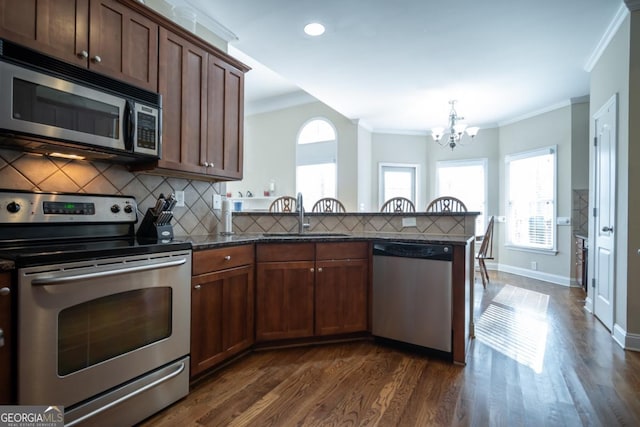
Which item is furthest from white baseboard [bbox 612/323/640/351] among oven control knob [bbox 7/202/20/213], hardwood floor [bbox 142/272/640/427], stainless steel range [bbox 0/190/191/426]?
oven control knob [bbox 7/202/20/213]

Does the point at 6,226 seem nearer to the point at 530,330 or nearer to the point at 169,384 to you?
the point at 169,384

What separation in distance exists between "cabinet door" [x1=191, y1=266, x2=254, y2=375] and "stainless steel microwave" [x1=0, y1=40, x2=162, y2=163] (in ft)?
2.84

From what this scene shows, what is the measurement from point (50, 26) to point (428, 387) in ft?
9.03

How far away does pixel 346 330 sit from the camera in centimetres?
250

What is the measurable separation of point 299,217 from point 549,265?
14.7 ft

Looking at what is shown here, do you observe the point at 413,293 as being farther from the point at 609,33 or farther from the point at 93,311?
the point at 609,33

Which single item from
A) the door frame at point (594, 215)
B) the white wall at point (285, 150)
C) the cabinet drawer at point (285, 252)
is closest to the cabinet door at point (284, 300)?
the cabinet drawer at point (285, 252)

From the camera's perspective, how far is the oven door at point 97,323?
47.1 inches

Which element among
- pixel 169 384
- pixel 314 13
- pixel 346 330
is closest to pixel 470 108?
pixel 314 13

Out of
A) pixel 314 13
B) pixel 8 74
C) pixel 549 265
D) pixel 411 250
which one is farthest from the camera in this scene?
pixel 549 265

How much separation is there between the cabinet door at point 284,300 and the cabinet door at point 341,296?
3.1 inches

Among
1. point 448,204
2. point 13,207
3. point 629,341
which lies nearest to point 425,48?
point 448,204

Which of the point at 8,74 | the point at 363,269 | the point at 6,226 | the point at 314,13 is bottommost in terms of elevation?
the point at 363,269

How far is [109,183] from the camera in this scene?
1.99 m
